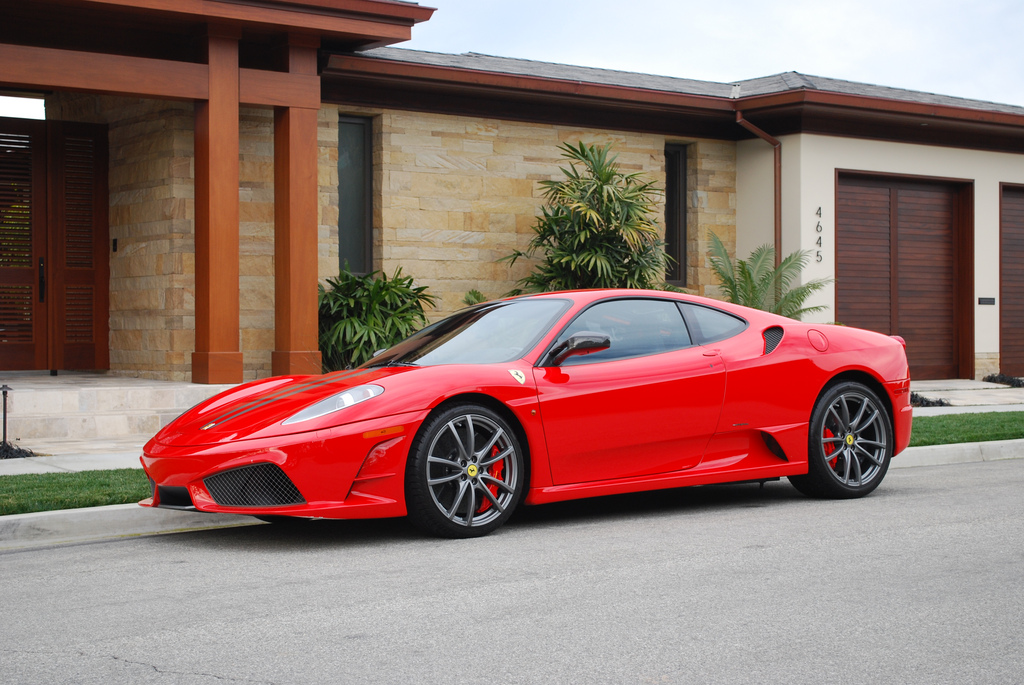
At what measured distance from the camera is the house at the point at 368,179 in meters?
11.7

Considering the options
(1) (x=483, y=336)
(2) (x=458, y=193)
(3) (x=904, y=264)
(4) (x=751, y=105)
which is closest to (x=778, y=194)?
(4) (x=751, y=105)

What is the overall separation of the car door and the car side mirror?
6cm

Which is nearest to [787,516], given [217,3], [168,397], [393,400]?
Result: [393,400]

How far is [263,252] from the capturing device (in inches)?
513

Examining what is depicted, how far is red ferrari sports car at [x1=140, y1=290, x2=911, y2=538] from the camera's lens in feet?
18.2

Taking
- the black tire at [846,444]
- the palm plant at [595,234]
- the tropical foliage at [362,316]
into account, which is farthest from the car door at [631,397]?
the palm plant at [595,234]

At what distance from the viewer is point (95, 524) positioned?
627 centimetres

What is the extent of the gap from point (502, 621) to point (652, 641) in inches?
24.2

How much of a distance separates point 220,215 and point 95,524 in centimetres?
592

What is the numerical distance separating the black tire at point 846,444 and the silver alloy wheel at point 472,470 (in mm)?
2259

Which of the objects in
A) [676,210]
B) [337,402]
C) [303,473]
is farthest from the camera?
[676,210]

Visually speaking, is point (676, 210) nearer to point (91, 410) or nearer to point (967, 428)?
point (967, 428)

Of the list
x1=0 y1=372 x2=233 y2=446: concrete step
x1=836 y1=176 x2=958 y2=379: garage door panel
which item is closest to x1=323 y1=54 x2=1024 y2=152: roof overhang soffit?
x1=836 y1=176 x2=958 y2=379: garage door panel

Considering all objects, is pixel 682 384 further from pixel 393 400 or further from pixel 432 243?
pixel 432 243
